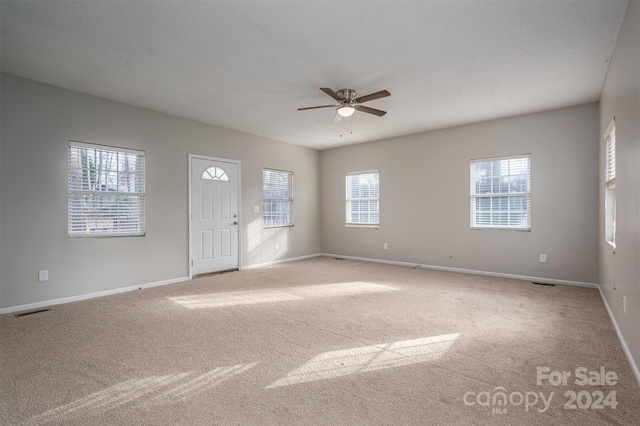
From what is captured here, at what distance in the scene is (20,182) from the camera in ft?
11.9

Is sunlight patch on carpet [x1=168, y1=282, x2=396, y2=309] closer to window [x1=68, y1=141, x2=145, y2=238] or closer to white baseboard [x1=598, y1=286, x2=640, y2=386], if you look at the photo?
window [x1=68, y1=141, x2=145, y2=238]

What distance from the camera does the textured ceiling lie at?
246 cm

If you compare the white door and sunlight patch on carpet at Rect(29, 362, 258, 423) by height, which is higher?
the white door

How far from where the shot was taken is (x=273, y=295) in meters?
4.30

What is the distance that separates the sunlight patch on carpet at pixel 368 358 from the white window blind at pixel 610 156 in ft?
7.89

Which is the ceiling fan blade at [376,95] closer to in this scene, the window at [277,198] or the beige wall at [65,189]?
the beige wall at [65,189]

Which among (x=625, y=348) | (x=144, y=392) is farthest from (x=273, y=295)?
(x=625, y=348)

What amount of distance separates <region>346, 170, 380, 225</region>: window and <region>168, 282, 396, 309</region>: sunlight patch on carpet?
2.46 meters

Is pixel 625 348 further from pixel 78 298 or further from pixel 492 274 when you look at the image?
pixel 78 298

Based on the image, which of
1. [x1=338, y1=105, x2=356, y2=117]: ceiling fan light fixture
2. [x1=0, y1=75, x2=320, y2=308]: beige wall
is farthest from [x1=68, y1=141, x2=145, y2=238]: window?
[x1=338, y1=105, x2=356, y2=117]: ceiling fan light fixture

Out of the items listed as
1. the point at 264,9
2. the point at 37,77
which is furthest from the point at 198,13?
the point at 37,77

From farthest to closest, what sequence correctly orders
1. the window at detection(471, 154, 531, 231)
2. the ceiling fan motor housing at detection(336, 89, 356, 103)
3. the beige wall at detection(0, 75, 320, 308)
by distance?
the window at detection(471, 154, 531, 231), the ceiling fan motor housing at detection(336, 89, 356, 103), the beige wall at detection(0, 75, 320, 308)

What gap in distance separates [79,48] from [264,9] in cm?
194

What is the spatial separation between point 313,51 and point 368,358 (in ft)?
9.01
